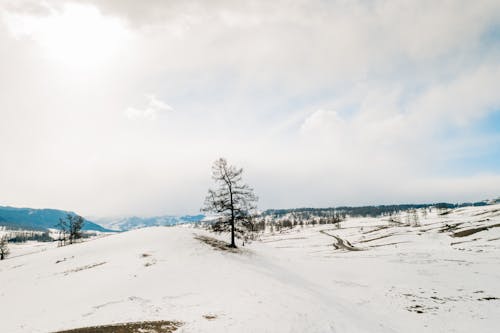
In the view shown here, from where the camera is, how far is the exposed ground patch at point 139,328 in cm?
1240

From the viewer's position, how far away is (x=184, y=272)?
23375mm

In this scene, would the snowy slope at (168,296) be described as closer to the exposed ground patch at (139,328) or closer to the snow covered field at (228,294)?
the snow covered field at (228,294)

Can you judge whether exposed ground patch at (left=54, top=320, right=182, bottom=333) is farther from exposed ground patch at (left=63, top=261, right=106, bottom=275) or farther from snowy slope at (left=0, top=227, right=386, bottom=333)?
exposed ground patch at (left=63, top=261, right=106, bottom=275)

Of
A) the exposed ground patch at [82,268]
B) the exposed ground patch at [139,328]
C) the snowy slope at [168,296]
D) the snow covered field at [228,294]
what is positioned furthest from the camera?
the exposed ground patch at [82,268]

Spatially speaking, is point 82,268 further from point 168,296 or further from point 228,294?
point 228,294

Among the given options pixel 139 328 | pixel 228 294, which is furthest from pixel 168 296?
pixel 139 328

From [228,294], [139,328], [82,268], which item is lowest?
[82,268]

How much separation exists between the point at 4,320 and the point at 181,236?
72.1 feet

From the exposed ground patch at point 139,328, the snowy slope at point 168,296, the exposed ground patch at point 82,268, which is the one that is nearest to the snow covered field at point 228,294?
the snowy slope at point 168,296

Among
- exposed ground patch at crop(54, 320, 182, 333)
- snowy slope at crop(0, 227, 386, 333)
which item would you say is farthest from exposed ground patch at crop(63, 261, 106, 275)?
exposed ground patch at crop(54, 320, 182, 333)

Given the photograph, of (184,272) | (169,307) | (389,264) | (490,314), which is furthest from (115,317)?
(389,264)

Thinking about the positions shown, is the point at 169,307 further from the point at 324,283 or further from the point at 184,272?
the point at 324,283

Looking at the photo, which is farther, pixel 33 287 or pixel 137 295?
pixel 33 287

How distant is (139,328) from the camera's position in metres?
12.7
